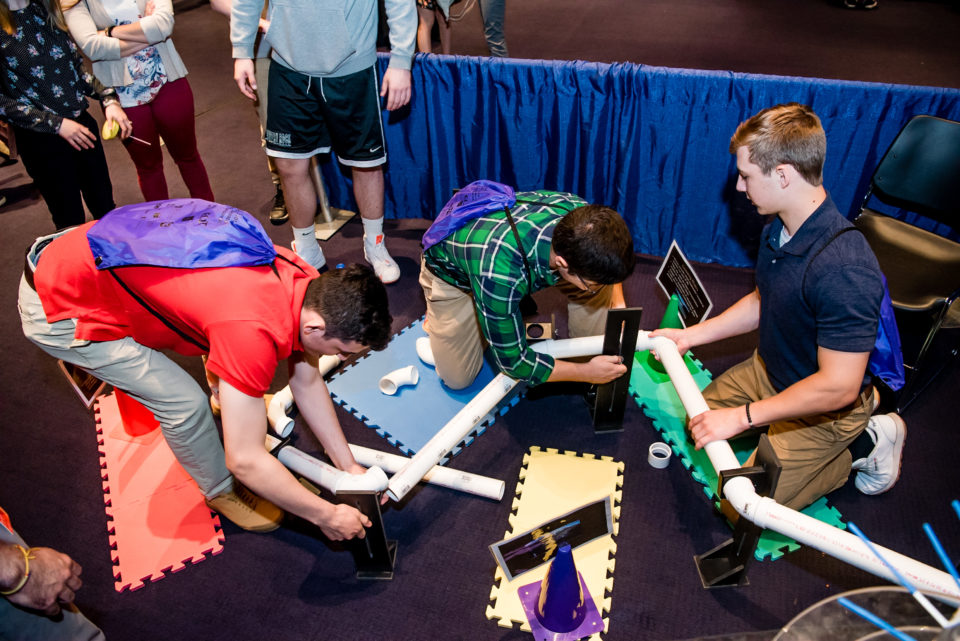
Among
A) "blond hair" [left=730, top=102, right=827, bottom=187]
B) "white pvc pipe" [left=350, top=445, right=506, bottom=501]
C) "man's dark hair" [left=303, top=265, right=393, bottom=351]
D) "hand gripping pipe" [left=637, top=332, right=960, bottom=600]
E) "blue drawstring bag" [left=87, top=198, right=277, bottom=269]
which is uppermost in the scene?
"blond hair" [left=730, top=102, right=827, bottom=187]

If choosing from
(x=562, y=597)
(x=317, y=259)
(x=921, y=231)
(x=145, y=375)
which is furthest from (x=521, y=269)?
(x=921, y=231)

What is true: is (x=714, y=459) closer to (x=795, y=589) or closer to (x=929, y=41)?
(x=795, y=589)

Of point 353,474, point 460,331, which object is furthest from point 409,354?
point 353,474

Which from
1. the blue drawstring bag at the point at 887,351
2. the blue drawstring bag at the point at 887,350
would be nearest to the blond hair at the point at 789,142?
the blue drawstring bag at the point at 887,350

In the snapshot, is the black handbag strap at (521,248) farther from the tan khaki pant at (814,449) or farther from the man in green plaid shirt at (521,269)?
the tan khaki pant at (814,449)

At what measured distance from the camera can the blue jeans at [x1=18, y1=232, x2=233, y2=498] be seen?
6.43 feet

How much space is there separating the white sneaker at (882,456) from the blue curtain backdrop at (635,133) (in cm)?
136

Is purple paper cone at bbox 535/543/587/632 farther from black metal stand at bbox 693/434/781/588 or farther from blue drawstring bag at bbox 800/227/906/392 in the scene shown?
blue drawstring bag at bbox 800/227/906/392

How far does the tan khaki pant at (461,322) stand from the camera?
2.62 m

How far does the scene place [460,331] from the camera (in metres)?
2.69

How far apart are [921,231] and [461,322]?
209 cm

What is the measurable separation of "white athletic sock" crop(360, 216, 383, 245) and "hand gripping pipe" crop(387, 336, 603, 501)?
4.67 ft

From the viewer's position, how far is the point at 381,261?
11.5 feet

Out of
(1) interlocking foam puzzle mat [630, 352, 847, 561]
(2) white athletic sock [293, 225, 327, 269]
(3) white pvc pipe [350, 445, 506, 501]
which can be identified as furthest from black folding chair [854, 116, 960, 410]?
(2) white athletic sock [293, 225, 327, 269]
